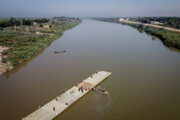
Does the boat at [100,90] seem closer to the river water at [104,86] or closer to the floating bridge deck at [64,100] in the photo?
the river water at [104,86]

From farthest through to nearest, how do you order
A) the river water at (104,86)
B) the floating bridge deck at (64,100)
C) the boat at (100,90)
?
1. the boat at (100,90)
2. the river water at (104,86)
3. the floating bridge deck at (64,100)

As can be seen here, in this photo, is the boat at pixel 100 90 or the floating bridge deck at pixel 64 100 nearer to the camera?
the floating bridge deck at pixel 64 100

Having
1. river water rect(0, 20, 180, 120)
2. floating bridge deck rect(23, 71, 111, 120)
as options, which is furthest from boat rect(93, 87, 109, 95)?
floating bridge deck rect(23, 71, 111, 120)

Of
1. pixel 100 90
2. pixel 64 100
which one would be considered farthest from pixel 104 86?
pixel 64 100

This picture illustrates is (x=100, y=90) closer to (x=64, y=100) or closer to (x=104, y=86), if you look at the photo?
→ (x=104, y=86)

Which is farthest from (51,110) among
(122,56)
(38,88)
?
(122,56)

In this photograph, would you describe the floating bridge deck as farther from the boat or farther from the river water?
the boat

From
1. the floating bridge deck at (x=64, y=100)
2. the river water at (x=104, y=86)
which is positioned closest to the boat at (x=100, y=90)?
the river water at (x=104, y=86)

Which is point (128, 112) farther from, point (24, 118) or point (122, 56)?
point (122, 56)
